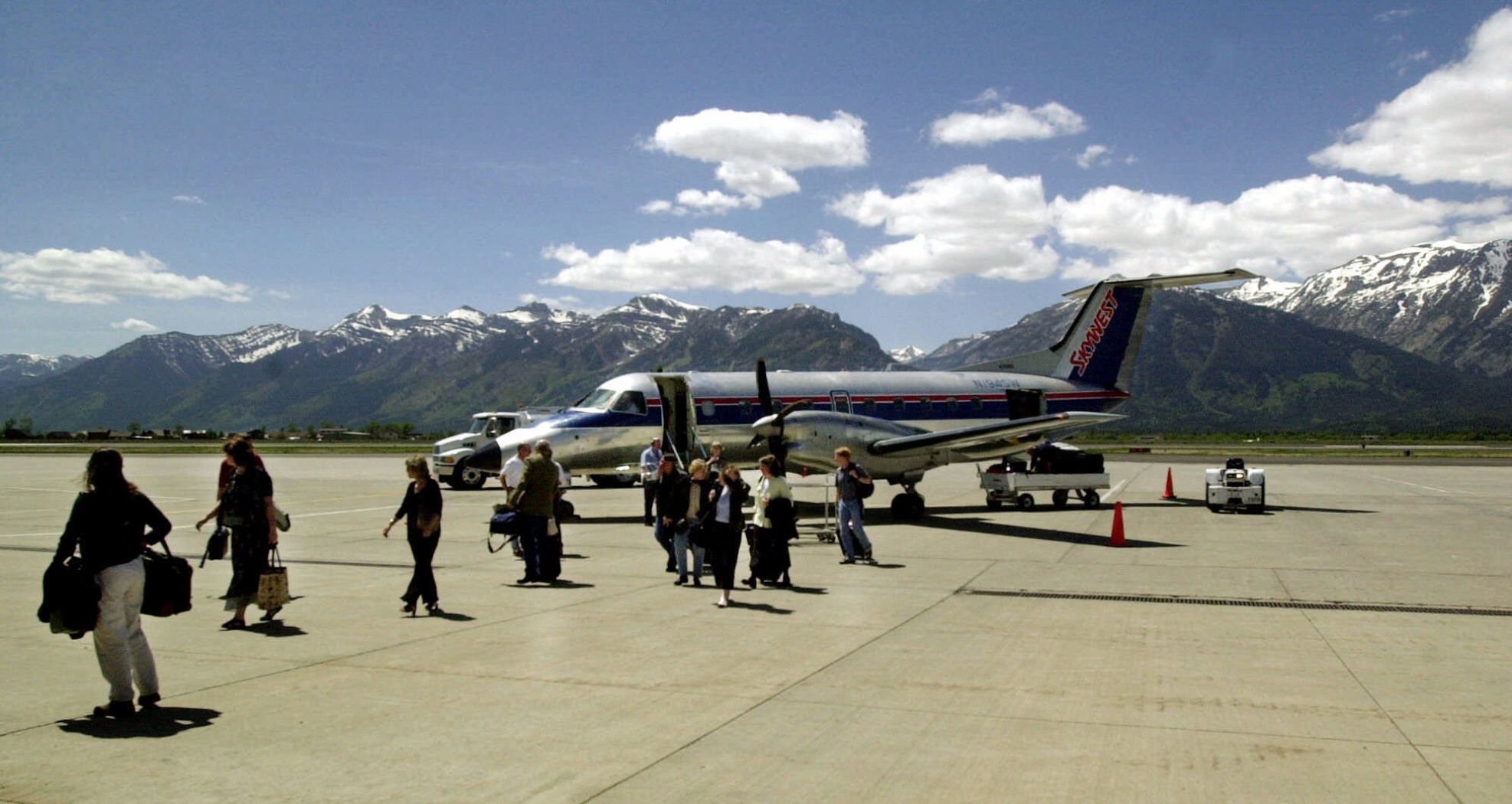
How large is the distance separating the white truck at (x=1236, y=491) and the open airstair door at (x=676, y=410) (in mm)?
12913

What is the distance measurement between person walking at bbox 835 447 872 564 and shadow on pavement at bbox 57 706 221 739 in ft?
31.8

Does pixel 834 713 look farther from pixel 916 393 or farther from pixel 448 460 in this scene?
pixel 448 460

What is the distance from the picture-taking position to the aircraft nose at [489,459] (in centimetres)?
2284

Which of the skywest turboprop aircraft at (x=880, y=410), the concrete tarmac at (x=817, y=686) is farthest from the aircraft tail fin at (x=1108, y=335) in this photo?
the concrete tarmac at (x=817, y=686)

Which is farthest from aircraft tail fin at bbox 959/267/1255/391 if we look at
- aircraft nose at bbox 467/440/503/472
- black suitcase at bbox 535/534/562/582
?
black suitcase at bbox 535/534/562/582

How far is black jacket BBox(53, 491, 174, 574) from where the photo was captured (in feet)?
22.6

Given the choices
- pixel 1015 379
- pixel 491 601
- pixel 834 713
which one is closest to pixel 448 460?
pixel 1015 379

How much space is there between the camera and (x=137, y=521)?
7.13 metres

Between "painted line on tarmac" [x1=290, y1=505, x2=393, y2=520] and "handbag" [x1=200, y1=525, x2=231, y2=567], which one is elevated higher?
"handbag" [x1=200, y1=525, x2=231, y2=567]

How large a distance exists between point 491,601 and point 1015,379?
20.3 m

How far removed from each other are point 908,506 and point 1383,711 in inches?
626

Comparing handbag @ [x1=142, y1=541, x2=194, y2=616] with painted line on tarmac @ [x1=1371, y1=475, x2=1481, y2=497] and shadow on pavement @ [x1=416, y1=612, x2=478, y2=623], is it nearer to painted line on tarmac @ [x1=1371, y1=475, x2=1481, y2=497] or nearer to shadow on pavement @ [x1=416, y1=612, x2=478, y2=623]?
shadow on pavement @ [x1=416, y1=612, x2=478, y2=623]

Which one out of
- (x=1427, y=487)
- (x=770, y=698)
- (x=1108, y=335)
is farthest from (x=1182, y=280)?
(x=770, y=698)

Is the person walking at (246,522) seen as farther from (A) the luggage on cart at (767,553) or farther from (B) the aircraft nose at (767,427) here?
(B) the aircraft nose at (767,427)
